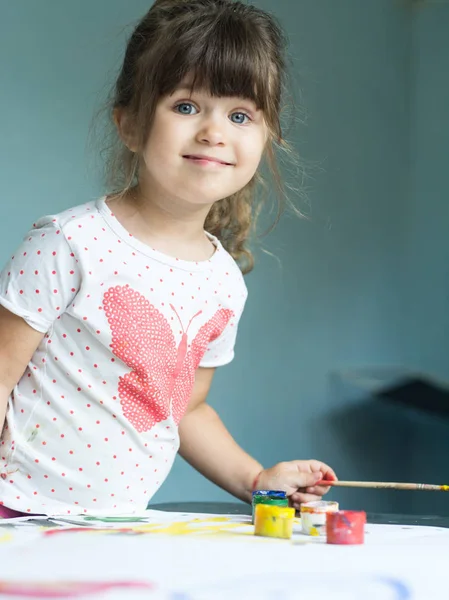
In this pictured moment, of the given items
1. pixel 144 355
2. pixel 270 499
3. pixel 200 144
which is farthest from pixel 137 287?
pixel 270 499

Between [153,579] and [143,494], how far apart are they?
1.66ft

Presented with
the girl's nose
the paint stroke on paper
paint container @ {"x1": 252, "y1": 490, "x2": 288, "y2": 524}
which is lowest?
the paint stroke on paper

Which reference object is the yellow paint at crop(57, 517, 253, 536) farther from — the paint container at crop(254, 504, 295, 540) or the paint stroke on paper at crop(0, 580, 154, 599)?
the paint stroke on paper at crop(0, 580, 154, 599)

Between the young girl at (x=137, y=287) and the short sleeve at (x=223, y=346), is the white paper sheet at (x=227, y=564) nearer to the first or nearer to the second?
the young girl at (x=137, y=287)

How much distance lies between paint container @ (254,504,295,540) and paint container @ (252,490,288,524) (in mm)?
140

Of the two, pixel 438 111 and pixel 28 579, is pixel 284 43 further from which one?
pixel 438 111

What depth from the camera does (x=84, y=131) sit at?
84.9 inches

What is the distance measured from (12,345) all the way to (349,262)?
1786mm

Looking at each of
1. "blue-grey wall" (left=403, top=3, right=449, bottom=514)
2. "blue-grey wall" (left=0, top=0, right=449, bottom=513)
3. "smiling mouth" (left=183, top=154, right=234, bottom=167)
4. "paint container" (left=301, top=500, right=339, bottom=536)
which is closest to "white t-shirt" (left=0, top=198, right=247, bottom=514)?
"smiling mouth" (left=183, top=154, right=234, bottom=167)

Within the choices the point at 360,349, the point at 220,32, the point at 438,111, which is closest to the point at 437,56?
the point at 438,111

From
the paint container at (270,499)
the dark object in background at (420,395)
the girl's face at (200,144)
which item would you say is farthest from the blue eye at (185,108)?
the dark object in background at (420,395)

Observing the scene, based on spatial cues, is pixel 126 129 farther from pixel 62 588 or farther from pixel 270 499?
pixel 62 588

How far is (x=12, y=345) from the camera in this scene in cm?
108

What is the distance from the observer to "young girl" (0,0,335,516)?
1088mm
